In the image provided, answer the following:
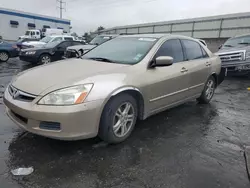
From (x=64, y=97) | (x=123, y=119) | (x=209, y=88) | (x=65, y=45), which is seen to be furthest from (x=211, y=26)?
(x=64, y=97)

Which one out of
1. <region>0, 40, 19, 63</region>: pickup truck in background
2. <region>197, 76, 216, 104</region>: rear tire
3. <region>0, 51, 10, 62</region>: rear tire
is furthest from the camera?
<region>0, 51, 10, 62</region>: rear tire

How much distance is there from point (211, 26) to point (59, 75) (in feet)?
64.5

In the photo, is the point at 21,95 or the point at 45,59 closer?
the point at 21,95

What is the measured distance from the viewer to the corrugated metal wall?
17859 millimetres

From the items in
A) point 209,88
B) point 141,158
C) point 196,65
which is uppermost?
point 196,65

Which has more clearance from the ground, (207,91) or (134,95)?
(134,95)

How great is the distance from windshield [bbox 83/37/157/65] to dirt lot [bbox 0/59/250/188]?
123cm

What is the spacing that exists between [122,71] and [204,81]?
8.56 ft

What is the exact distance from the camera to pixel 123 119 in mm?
3430

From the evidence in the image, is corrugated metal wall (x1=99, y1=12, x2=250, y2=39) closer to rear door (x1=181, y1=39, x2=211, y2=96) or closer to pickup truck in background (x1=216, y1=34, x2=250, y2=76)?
pickup truck in background (x1=216, y1=34, x2=250, y2=76)

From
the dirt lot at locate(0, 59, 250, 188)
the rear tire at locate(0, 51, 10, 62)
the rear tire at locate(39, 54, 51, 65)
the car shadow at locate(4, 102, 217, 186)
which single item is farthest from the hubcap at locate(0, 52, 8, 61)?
the car shadow at locate(4, 102, 217, 186)

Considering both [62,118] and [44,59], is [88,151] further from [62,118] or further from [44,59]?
[44,59]

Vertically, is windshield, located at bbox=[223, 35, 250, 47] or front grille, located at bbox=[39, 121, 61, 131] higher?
windshield, located at bbox=[223, 35, 250, 47]

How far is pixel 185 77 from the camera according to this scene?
451 cm
